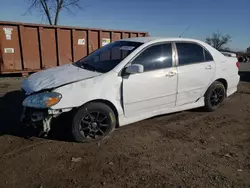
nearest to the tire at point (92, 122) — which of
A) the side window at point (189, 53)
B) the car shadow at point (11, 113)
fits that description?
the car shadow at point (11, 113)

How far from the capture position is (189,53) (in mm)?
4312

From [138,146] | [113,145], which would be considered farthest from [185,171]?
[113,145]

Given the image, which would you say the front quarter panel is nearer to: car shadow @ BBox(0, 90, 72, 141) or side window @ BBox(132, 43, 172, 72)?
car shadow @ BBox(0, 90, 72, 141)

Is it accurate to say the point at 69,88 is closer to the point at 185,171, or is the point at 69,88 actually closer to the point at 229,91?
the point at 185,171

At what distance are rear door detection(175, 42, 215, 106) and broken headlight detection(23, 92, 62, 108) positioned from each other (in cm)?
222

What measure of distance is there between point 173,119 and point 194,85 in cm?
79

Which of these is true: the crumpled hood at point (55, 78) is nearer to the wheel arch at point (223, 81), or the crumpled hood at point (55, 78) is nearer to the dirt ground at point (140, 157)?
the dirt ground at point (140, 157)

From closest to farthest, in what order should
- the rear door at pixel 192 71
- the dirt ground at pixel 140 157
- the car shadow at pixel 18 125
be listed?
the dirt ground at pixel 140 157
the car shadow at pixel 18 125
the rear door at pixel 192 71

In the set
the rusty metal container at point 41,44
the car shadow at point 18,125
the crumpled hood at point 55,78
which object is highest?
the rusty metal container at point 41,44

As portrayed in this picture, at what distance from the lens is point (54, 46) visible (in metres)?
9.53

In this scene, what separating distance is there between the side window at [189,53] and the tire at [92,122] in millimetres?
1732

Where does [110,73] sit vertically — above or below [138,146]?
above

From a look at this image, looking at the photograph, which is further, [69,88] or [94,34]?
[94,34]

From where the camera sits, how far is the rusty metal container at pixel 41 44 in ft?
27.9
